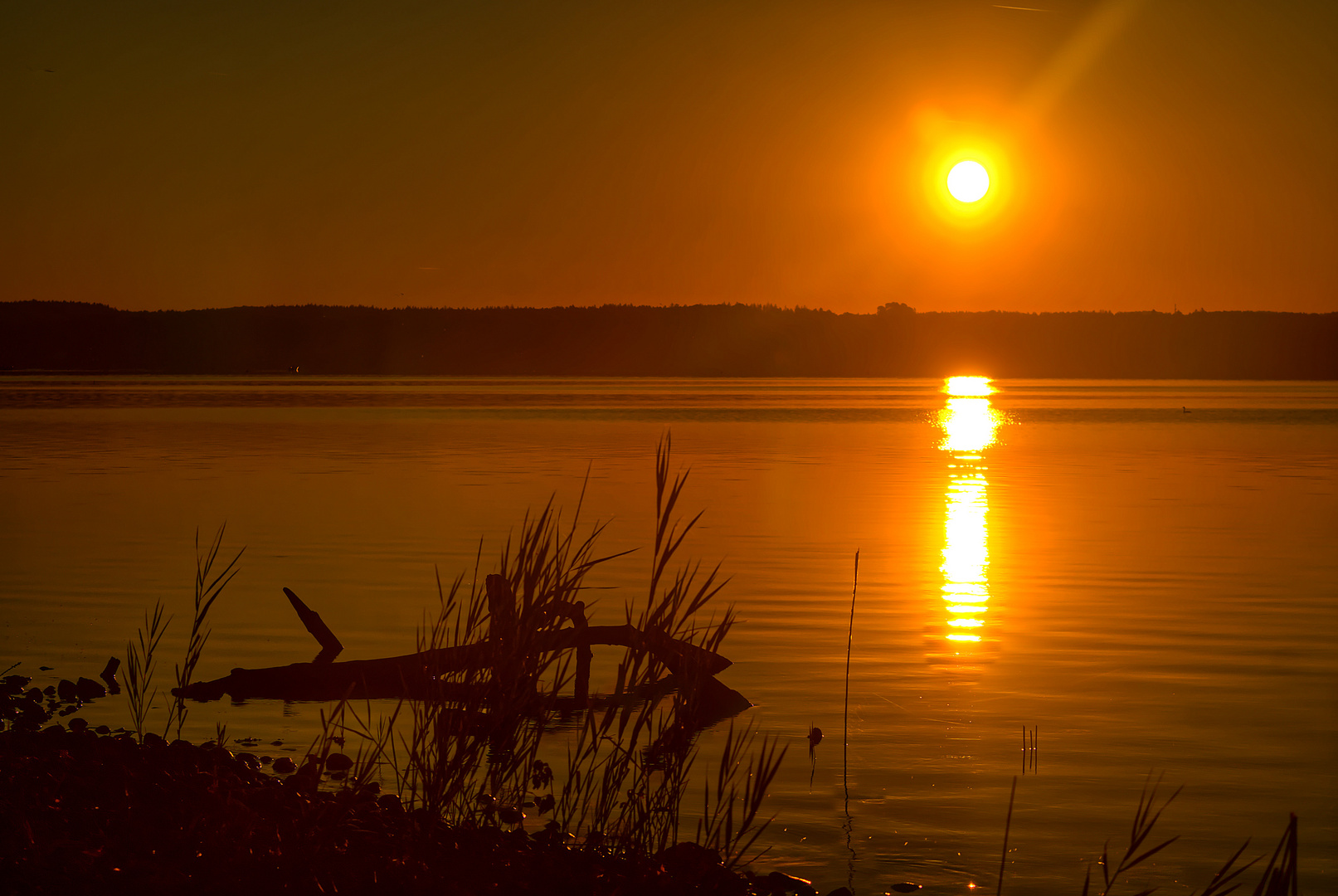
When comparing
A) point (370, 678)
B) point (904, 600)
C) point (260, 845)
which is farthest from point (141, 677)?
point (904, 600)

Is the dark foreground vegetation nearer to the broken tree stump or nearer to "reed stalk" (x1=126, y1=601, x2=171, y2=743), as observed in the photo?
"reed stalk" (x1=126, y1=601, x2=171, y2=743)

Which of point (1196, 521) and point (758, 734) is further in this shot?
point (1196, 521)

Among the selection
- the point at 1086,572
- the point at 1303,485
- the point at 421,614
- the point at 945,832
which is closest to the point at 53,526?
the point at 421,614

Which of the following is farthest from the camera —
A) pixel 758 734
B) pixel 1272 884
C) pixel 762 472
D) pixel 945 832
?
pixel 762 472

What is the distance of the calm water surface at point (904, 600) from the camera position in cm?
982

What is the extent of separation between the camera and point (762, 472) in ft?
135

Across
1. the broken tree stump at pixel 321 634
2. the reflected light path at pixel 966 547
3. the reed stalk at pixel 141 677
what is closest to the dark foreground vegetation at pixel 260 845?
the reed stalk at pixel 141 677

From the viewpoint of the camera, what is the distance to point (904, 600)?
18.6 meters

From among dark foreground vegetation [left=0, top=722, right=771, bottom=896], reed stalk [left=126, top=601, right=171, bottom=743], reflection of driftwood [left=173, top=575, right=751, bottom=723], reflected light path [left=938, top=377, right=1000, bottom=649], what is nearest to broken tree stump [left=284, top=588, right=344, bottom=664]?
reflection of driftwood [left=173, top=575, right=751, bottom=723]

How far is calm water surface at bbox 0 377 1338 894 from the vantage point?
982 cm

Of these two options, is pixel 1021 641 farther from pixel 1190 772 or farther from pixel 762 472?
pixel 762 472

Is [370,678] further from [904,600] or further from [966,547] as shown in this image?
[966,547]

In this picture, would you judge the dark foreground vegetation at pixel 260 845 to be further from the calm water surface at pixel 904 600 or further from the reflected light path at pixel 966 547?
the reflected light path at pixel 966 547

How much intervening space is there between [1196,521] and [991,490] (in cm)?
753
